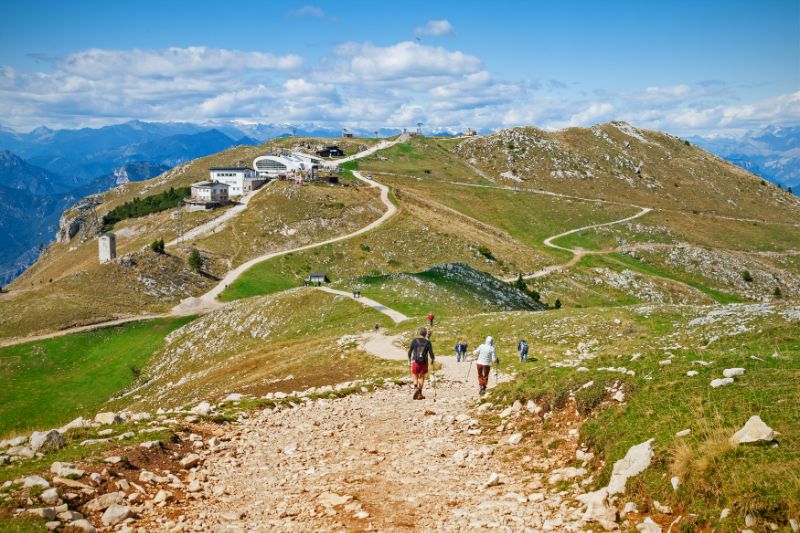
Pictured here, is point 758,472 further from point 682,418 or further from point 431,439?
point 431,439

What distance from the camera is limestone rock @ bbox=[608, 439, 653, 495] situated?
11.8 metres

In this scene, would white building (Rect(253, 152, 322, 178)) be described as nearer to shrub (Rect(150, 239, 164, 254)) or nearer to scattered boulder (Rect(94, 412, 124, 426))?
shrub (Rect(150, 239, 164, 254))

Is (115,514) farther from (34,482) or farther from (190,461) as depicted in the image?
(190,461)

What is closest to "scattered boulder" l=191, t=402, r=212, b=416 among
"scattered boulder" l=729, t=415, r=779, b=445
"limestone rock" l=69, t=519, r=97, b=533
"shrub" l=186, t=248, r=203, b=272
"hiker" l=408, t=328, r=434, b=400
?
"hiker" l=408, t=328, r=434, b=400

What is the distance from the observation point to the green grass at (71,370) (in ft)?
202

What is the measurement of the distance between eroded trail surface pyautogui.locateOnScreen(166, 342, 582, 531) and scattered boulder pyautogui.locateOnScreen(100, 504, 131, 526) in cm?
A: 129

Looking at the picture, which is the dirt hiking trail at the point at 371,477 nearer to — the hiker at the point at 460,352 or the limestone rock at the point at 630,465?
the limestone rock at the point at 630,465

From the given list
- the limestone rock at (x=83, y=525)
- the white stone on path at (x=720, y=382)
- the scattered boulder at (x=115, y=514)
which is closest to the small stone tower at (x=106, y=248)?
the scattered boulder at (x=115, y=514)

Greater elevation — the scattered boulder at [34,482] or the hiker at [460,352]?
the scattered boulder at [34,482]

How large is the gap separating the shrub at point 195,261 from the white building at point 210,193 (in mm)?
38415

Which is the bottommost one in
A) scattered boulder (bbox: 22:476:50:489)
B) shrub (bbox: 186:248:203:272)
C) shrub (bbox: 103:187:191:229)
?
shrub (bbox: 186:248:203:272)

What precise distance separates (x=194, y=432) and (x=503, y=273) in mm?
103768

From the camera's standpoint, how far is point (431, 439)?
1820 centimetres

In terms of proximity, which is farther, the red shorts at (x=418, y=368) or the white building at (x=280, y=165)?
the white building at (x=280, y=165)
